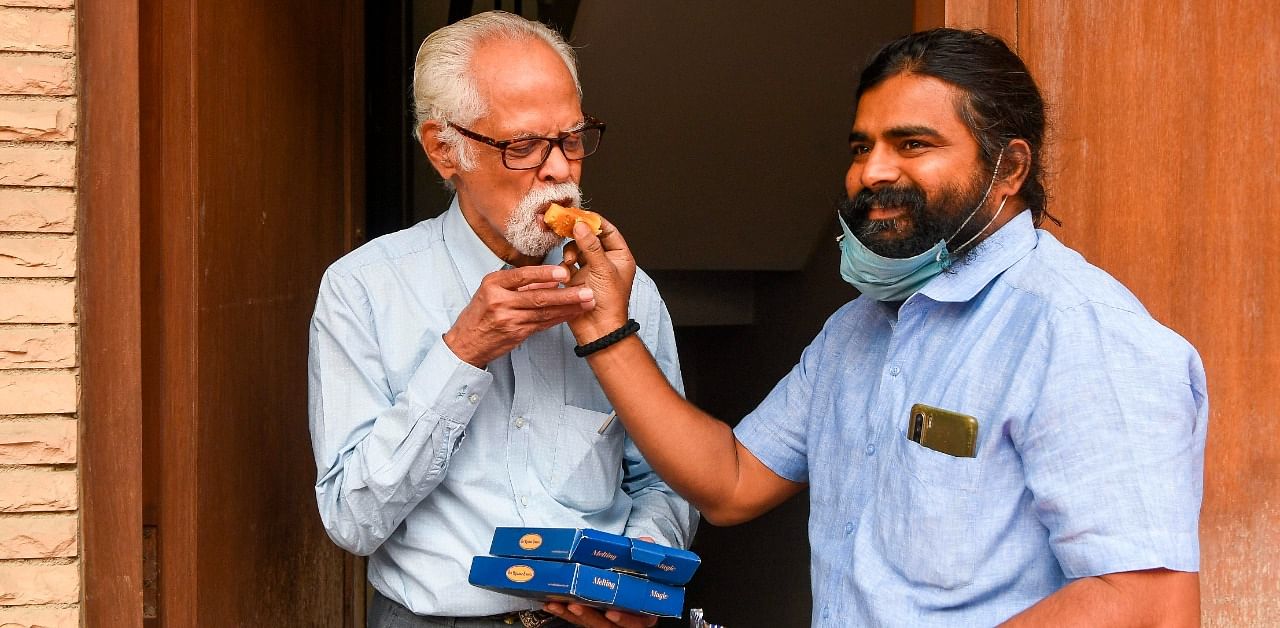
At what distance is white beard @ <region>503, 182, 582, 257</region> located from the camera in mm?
2154

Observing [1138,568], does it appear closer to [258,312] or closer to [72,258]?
[72,258]

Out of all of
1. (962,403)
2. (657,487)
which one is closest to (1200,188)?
(962,403)

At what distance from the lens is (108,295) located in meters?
2.10

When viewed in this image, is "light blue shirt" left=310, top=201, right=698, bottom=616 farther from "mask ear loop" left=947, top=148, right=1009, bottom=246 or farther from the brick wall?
"mask ear loop" left=947, top=148, right=1009, bottom=246

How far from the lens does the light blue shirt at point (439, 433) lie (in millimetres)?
1985

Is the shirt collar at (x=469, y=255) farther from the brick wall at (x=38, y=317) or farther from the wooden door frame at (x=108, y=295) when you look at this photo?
the brick wall at (x=38, y=317)

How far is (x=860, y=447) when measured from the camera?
185cm

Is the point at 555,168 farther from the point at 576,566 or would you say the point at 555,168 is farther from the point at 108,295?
the point at 108,295

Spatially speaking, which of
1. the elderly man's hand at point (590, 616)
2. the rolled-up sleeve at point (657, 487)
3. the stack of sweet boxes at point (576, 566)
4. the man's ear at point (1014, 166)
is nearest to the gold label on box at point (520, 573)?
the stack of sweet boxes at point (576, 566)

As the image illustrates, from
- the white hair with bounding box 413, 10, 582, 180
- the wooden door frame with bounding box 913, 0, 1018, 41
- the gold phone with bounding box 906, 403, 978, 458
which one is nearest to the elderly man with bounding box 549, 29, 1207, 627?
the gold phone with bounding box 906, 403, 978, 458

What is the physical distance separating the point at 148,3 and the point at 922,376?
175 centimetres

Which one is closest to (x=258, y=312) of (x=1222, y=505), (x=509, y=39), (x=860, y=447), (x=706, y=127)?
(x=509, y=39)

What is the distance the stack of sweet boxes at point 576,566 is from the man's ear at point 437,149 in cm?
80

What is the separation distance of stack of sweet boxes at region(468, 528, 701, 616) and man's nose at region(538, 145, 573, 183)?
0.70 meters
